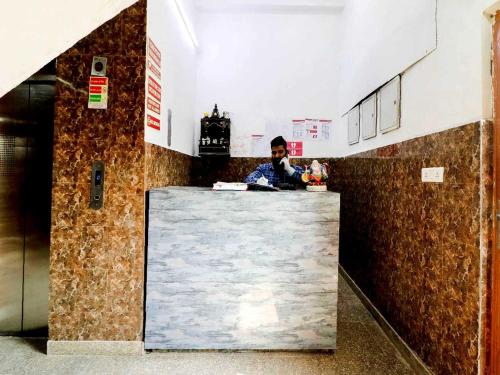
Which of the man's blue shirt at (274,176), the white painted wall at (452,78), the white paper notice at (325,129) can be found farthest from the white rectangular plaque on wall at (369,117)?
the white paper notice at (325,129)

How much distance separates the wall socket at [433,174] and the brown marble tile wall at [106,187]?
1915mm

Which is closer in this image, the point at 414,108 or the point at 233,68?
the point at 414,108

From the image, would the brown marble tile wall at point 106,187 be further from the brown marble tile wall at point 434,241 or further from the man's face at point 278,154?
the brown marble tile wall at point 434,241

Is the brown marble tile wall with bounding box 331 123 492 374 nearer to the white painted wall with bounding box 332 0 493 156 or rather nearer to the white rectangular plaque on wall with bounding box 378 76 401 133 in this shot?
the white painted wall with bounding box 332 0 493 156

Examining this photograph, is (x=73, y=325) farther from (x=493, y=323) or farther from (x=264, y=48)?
(x=264, y=48)

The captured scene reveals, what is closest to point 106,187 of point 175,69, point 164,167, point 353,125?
point 164,167

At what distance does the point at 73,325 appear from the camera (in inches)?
91.7

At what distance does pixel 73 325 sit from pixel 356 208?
9.33 feet

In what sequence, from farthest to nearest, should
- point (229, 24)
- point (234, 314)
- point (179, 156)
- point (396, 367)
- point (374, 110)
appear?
point (229, 24), point (179, 156), point (374, 110), point (234, 314), point (396, 367)

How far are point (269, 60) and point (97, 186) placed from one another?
10.3ft

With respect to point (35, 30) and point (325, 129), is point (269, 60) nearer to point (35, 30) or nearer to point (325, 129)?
point (325, 129)

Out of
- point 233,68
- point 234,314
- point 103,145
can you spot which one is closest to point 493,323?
point 234,314

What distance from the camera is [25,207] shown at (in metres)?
2.60

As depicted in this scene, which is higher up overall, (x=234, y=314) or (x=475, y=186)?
(x=475, y=186)
